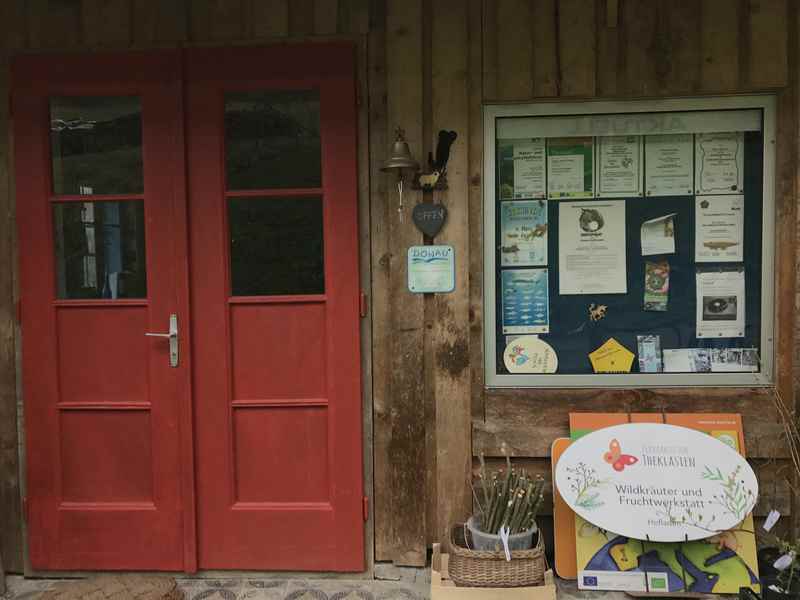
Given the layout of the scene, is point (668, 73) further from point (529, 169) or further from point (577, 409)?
point (577, 409)

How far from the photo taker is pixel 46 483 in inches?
122

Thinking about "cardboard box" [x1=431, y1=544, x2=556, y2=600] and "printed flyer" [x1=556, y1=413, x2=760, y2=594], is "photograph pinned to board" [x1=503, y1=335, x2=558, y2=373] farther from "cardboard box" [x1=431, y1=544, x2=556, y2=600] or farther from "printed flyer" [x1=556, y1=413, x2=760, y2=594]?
"cardboard box" [x1=431, y1=544, x2=556, y2=600]

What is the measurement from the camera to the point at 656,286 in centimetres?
300

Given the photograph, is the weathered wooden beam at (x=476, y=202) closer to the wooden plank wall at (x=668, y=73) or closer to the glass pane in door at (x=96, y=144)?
the wooden plank wall at (x=668, y=73)

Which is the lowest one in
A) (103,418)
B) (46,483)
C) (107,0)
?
(46,483)

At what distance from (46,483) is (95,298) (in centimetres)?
97

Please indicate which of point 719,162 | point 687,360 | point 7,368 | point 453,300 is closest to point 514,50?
point 719,162

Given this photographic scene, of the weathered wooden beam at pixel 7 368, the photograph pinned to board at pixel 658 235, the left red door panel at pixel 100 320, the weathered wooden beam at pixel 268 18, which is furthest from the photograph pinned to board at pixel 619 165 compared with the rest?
the weathered wooden beam at pixel 7 368

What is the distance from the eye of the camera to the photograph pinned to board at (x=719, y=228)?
2953 millimetres

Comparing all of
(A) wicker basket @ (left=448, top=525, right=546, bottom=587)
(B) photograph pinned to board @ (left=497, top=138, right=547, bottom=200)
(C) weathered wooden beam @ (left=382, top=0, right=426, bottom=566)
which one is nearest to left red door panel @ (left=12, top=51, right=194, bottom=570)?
(C) weathered wooden beam @ (left=382, top=0, right=426, bottom=566)

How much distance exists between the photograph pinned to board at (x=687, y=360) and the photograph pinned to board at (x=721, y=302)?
0.09m

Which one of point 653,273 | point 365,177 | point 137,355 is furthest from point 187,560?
point 653,273

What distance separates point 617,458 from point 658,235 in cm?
109

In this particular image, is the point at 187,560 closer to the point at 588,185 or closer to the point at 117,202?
the point at 117,202
